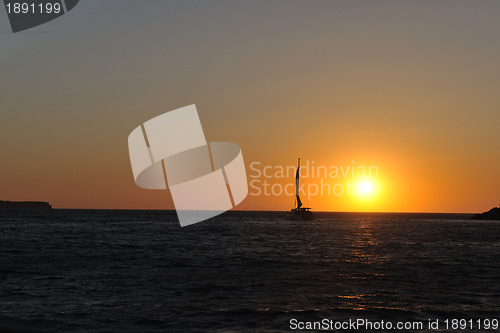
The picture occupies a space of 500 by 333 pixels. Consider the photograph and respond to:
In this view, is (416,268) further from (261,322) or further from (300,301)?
(261,322)

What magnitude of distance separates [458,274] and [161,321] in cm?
2642

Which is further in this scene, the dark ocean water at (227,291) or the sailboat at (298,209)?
the sailboat at (298,209)

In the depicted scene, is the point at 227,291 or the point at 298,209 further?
the point at 298,209

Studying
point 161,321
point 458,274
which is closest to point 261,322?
point 161,321

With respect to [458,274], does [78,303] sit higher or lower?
higher

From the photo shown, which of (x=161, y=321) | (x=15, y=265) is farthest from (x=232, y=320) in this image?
(x=15, y=265)

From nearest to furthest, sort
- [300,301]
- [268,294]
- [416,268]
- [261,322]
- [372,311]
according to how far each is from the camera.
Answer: [261,322] → [372,311] → [300,301] → [268,294] → [416,268]

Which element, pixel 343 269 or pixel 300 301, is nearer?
pixel 300 301

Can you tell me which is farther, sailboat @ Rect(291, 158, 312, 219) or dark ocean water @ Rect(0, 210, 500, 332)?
sailboat @ Rect(291, 158, 312, 219)

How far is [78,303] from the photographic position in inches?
973

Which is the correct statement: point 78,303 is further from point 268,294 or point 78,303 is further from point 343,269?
point 343,269

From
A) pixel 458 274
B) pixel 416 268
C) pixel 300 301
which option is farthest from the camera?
pixel 416 268

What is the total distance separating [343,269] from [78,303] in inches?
891

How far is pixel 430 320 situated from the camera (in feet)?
72.2
